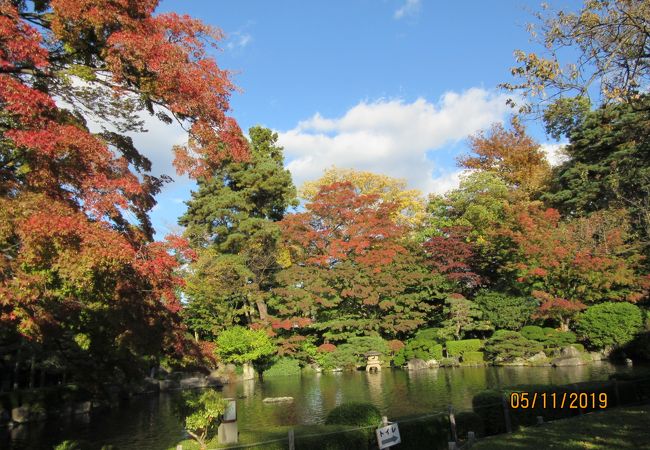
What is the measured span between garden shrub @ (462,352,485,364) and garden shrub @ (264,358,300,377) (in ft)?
32.9

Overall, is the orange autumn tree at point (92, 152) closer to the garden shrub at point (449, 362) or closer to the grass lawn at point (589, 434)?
the grass lawn at point (589, 434)

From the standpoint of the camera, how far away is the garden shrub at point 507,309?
24.2 m

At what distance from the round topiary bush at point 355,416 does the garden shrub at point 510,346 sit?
1649 centimetres

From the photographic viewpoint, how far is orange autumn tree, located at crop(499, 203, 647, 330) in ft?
71.3

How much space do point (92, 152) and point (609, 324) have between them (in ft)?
74.0

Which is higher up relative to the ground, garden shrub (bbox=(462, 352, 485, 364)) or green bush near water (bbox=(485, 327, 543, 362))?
green bush near water (bbox=(485, 327, 543, 362))

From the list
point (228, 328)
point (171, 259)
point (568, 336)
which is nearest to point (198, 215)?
point (228, 328)

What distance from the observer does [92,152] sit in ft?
18.0

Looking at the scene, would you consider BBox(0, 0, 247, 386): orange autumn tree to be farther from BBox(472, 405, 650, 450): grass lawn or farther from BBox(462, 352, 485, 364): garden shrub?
BBox(462, 352, 485, 364): garden shrub

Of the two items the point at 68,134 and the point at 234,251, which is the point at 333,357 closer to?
the point at 234,251

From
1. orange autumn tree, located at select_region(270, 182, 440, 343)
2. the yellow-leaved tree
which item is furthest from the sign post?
the yellow-leaved tree

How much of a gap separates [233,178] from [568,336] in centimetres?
2085
